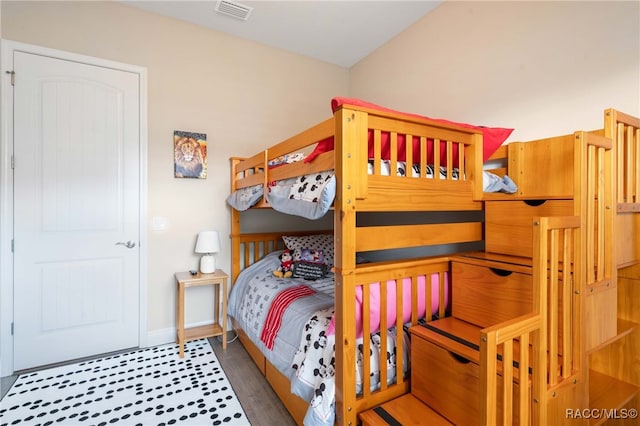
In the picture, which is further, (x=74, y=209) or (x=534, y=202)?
(x=74, y=209)

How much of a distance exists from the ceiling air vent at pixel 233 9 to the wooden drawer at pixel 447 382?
2739mm

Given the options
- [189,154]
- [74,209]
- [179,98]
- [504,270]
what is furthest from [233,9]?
[504,270]

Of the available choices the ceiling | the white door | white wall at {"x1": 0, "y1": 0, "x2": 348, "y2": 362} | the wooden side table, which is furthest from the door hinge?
the wooden side table

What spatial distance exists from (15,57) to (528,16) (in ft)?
11.4

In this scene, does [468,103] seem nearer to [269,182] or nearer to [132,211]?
[269,182]

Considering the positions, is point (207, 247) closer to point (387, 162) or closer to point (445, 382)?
point (387, 162)

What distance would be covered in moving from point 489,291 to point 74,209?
2865 millimetres

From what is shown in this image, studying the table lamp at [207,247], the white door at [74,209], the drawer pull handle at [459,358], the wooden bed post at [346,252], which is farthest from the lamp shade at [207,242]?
the drawer pull handle at [459,358]

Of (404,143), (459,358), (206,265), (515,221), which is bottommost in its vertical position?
(459,358)

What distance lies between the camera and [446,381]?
1291 millimetres

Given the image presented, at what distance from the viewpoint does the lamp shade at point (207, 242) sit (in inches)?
103

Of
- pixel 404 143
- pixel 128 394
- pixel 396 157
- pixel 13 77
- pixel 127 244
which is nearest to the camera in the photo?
pixel 396 157

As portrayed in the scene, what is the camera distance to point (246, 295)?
8.38 feet

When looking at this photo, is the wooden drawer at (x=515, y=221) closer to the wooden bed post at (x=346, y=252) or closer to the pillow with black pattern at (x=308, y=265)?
the wooden bed post at (x=346, y=252)
